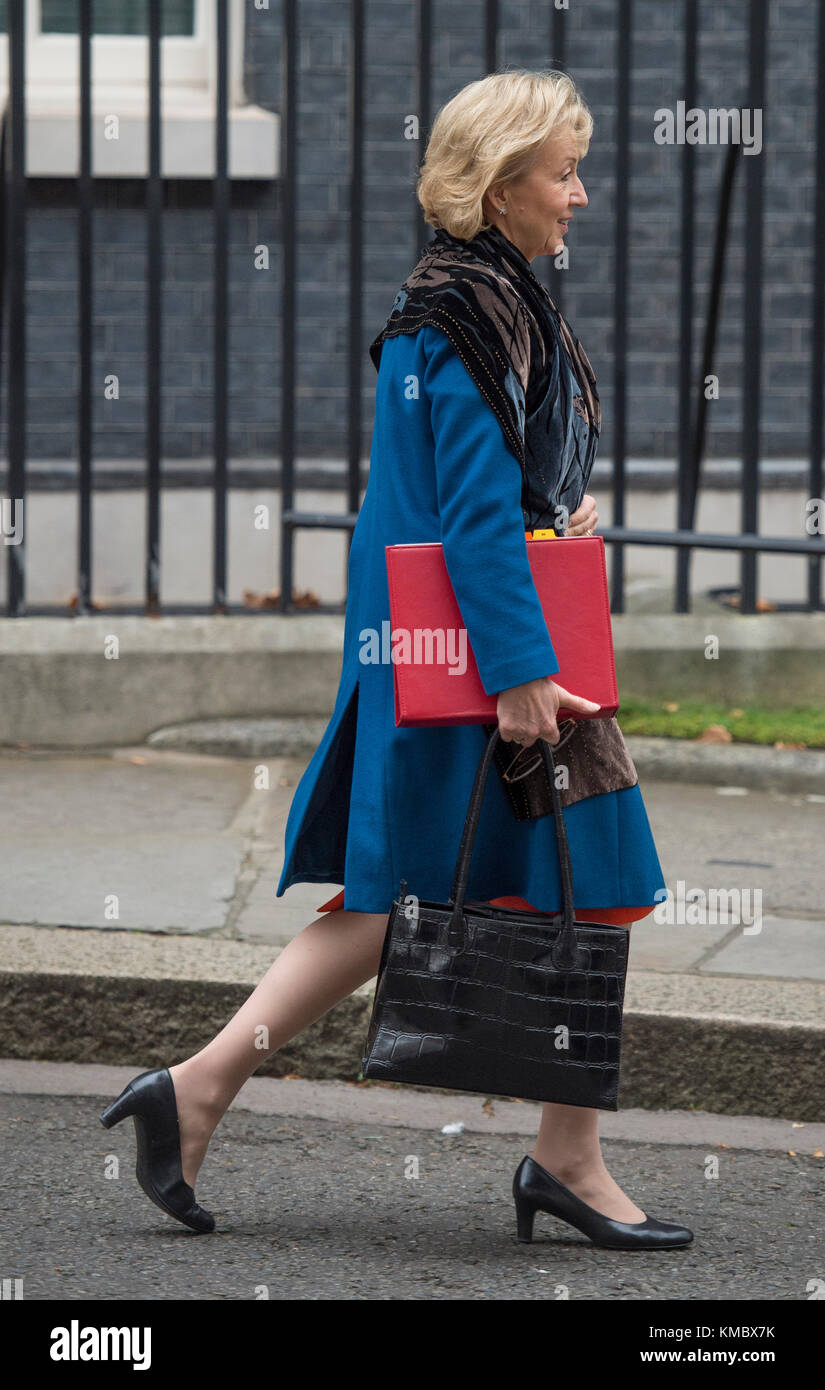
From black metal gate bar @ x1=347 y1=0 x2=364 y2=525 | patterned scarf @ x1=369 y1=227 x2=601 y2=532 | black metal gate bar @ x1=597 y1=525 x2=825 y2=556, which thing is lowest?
black metal gate bar @ x1=597 y1=525 x2=825 y2=556

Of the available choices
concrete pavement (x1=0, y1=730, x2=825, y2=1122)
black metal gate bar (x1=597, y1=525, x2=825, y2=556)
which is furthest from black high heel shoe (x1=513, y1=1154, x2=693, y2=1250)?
black metal gate bar (x1=597, y1=525, x2=825, y2=556)

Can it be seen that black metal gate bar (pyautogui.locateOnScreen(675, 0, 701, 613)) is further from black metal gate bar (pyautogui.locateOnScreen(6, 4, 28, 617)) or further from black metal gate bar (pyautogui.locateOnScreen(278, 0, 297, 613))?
black metal gate bar (pyautogui.locateOnScreen(6, 4, 28, 617))

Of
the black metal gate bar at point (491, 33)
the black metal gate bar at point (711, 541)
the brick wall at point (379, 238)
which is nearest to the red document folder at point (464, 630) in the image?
the black metal gate bar at point (711, 541)

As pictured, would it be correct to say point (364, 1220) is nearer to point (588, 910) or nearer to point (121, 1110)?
point (121, 1110)

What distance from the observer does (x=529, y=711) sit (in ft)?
8.79

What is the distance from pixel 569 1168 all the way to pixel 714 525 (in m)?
5.09

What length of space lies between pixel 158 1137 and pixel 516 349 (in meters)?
1.36

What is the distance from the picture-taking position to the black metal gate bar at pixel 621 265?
5.81m

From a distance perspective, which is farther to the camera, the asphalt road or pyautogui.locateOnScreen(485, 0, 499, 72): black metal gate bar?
pyautogui.locateOnScreen(485, 0, 499, 72): black metal gate bar

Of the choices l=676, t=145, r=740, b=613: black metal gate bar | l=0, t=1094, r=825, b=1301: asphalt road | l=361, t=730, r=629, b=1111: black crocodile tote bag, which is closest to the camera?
l=361, t=730, r=629, b=1111: black crocodile tote bag

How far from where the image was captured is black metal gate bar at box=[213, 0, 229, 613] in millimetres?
5785

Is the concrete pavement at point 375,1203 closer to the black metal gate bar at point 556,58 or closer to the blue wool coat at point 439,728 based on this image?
the blue wool coat at point 439,728

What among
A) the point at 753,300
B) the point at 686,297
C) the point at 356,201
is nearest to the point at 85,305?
the point at 356,201
